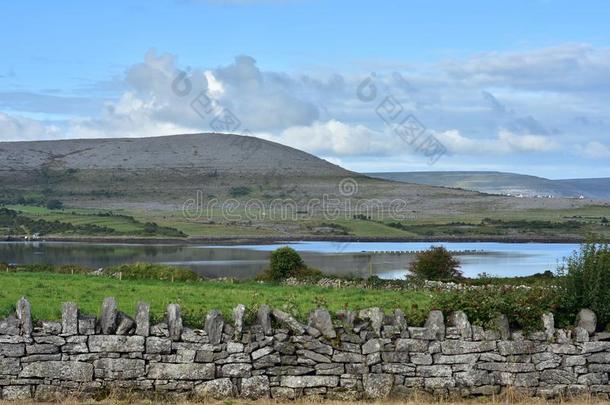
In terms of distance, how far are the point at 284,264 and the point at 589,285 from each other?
29790mm

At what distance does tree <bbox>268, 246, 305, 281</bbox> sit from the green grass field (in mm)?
20708

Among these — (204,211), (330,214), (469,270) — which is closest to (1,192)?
(204,211)

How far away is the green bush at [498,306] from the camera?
17750 mm

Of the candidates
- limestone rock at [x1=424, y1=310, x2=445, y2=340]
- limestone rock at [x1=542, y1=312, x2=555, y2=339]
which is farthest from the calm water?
limestone rock at [x1=424, y1=310, x2=445, y2=340]

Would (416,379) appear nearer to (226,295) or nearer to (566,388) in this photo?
(566,388)

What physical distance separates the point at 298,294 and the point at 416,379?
19.9 ft

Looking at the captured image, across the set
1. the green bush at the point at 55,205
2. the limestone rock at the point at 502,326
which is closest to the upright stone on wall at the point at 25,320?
the limestone rock at the point at 502,326

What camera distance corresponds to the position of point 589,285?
1831 centimetres

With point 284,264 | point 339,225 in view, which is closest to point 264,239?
point 339,225

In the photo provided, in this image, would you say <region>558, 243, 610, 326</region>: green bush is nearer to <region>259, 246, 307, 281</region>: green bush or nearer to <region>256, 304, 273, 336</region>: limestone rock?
<region>256, 304, 273, 336</region>: limestone rock

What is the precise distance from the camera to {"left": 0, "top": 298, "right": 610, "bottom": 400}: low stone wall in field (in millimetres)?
16703

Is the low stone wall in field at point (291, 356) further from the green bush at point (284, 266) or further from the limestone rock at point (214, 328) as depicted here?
the green bush at point (284, 266)

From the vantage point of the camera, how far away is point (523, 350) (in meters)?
17.5

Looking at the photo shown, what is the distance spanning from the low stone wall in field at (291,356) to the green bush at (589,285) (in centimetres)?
43
